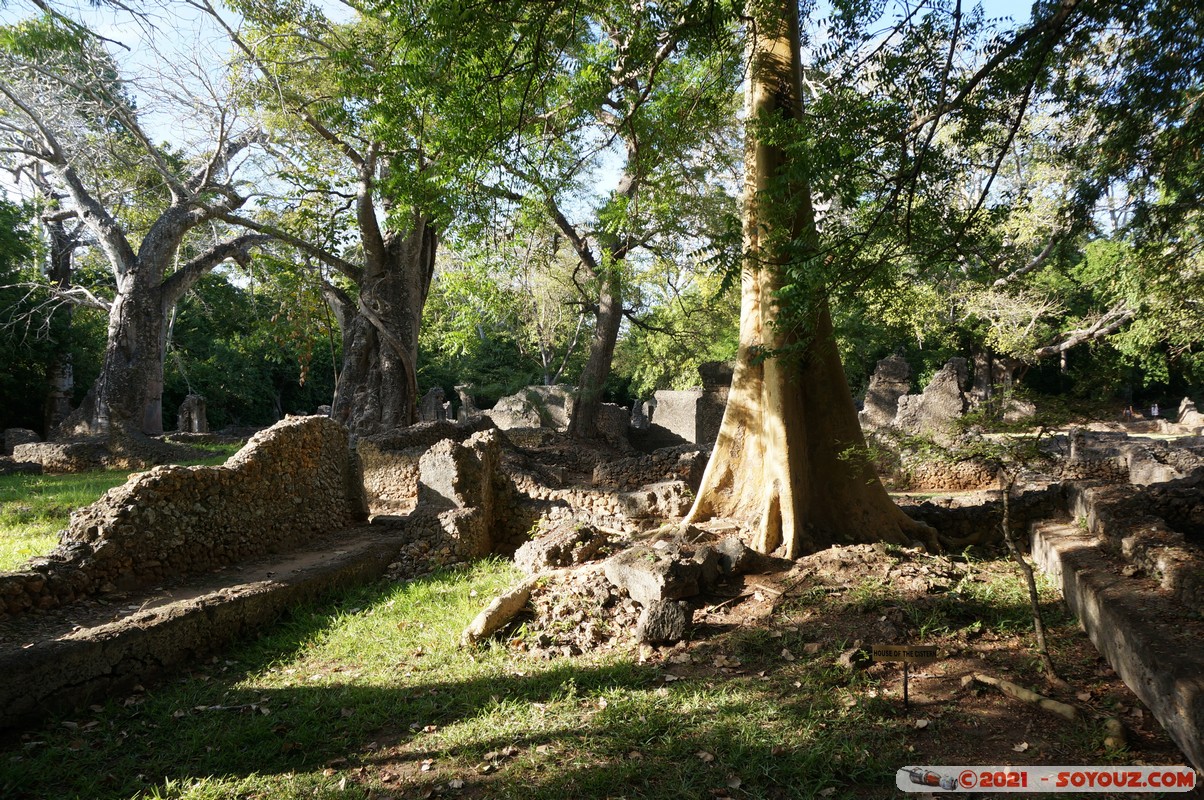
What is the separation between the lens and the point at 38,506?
29.9 feet

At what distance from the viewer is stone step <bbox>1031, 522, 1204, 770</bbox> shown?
3094 millimetres

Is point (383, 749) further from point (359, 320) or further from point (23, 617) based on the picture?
point (359, 320)

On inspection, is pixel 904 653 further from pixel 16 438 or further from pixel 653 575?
pixel 16 438

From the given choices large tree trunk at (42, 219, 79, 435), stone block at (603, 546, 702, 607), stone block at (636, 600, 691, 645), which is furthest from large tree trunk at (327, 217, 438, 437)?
large tree trunk at (42, 219, 79, 435)

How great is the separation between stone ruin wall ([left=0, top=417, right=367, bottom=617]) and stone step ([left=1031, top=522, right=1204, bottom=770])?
673 centimetres

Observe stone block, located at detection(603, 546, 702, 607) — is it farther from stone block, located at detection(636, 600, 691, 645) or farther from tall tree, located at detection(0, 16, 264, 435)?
tall tree, located at detection(0, 16, 264, 435)

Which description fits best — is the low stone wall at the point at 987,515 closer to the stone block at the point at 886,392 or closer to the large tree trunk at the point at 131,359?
the stone block at the point at 886,392

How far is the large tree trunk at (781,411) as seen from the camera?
629 centimetres

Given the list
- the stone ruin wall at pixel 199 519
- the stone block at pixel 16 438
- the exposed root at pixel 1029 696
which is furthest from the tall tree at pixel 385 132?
the stone block at pixel 16 438

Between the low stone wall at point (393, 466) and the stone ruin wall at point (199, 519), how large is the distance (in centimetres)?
273

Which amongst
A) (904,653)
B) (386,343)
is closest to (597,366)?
(386,343)

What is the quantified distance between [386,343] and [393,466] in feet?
13.1

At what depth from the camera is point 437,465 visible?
8.29m

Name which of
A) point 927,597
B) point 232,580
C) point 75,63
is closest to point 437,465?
point 232,580
